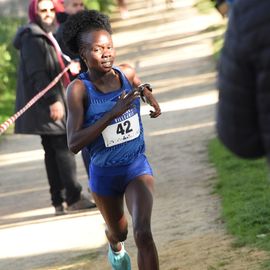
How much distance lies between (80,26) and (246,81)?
9.09ft

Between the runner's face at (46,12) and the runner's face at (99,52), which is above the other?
the runner's face at (99,52)

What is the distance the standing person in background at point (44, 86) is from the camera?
26.5ft

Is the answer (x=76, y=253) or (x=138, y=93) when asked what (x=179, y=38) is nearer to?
(x=76, y=253)

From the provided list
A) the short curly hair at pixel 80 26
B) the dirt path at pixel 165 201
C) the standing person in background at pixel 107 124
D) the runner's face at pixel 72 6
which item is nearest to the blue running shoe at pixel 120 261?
the standing person in background at pixel 107 124

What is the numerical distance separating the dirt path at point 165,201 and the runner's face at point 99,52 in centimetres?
153

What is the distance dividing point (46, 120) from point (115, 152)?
287 centimetres

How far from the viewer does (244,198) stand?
772 centimetres

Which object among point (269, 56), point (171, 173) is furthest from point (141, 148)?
point (171, 173)

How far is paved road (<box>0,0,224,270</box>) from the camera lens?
738 cm

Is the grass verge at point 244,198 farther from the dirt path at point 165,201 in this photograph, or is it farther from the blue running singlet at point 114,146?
the blue running singlet at point 114,146

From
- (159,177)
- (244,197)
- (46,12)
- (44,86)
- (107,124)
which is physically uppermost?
(107,124)

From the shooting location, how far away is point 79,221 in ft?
26.4

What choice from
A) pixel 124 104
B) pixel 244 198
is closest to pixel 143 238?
pixel 124 104

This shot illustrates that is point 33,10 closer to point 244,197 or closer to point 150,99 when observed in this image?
point 244,197
